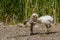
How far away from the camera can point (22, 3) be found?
5.02 m

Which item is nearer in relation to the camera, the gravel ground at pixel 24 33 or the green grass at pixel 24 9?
the gravel ground at pixel 24 33

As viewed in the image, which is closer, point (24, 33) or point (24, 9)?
point (24, 33)

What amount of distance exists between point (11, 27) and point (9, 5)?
0.67 meters

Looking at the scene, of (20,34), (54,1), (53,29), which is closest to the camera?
(20,34)

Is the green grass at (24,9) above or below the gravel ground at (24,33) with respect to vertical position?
above

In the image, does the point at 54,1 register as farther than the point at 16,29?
Yes

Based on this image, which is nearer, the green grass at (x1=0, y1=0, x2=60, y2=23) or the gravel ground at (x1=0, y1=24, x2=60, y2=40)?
the gravel ground at (x1=0, y1=24, x2=60, y2=40)

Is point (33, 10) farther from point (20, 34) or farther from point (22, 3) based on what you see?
point (20, 34)

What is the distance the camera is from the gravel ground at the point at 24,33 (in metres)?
3.92

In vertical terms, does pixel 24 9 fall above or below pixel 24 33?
above

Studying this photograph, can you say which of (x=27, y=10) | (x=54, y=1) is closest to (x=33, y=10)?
(x=27, y=10)

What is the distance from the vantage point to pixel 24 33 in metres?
4.20

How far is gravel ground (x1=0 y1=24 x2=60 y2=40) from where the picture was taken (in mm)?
3924

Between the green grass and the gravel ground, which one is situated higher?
the green grass
